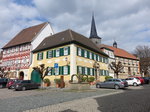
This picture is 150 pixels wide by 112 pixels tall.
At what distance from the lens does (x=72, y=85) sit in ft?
57.0

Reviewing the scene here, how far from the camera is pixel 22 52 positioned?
32594 mm

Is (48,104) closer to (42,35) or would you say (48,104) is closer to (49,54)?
(49,54)

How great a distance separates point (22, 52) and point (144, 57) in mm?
43982

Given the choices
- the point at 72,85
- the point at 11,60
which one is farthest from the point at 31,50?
the point at 72,85

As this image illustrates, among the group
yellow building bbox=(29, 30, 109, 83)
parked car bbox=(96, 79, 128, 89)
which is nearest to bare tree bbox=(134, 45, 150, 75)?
yellow building bbox=(29, 30, 109, 83)

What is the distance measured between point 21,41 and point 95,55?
1752 cm

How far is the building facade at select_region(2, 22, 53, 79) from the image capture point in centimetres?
3135

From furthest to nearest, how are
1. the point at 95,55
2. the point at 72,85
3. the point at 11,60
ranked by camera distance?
the point at 11,60
the point at 95,55
the point at 72,85

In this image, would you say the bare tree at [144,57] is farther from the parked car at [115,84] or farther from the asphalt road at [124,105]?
the asphalt road at [124,105]

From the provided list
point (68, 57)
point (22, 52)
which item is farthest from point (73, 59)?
point (22, 52)

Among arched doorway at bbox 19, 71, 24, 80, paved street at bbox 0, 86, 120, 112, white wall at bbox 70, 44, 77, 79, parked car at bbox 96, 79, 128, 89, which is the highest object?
white wall at bbox 70, 44, 77, 79

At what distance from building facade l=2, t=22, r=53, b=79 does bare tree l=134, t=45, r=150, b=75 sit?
36861mm

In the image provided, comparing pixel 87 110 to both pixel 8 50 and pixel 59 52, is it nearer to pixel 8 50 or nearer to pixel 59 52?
pixel 59 52

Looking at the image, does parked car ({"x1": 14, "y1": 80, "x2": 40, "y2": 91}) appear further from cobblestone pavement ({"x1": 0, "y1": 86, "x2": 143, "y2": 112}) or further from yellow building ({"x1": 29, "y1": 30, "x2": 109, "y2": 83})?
cobblestone pavement ({"x1": 0, "y1": 86, "x2": 143, "y2": 112})
